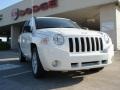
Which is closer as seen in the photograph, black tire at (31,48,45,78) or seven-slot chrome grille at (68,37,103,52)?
seven-slot chrome grille at (68,37,103,52)

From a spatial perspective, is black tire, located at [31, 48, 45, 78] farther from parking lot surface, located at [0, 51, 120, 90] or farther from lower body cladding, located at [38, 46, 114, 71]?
lower body cladding, located at [38, 46, 114, 71]

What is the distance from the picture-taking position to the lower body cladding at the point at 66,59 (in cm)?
660

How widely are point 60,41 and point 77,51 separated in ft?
1.56

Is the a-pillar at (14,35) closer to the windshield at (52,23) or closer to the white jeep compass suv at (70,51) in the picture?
the windshield at (52,23)

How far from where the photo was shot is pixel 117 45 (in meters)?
18.2

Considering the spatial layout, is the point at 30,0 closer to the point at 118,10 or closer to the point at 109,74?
the point at 118,10

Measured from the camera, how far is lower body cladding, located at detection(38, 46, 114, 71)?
660cm

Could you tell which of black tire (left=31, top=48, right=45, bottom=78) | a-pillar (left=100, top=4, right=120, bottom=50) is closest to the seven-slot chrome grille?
black tire (left=31, top=48, right=45, bottom=78)

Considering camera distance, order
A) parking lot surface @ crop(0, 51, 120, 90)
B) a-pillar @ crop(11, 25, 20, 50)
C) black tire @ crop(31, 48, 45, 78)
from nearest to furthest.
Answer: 1. parking lot surface @ crop(0, 51, 120, 90)
2. black tire @ crop(31, 48, 45, 78)
3. a-pillar @ crop(11, 25, 20, 50)

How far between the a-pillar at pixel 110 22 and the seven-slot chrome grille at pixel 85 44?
1122 centimetres

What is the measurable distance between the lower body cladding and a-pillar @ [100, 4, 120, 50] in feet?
37.7

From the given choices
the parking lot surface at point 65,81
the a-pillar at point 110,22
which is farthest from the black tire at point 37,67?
the a-pillar at point 110,22

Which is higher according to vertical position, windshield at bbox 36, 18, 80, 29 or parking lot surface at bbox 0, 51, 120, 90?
windshield at bbox 36, 18, 80, 29

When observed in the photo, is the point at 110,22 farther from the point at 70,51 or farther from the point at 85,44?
the point at 70,51
